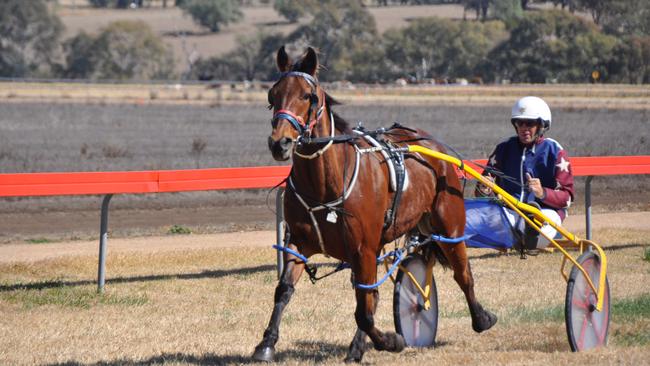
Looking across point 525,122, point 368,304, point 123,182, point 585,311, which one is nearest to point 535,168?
point 525,122

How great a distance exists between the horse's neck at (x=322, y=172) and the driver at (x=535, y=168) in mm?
1848

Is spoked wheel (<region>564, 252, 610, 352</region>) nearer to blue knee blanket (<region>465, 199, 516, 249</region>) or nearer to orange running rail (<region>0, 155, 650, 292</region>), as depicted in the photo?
blue knee blanket (<region>465, 199, 516, 249</region>)

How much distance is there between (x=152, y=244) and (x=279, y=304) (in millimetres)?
7329

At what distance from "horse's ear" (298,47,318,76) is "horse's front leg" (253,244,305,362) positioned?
1.24 m

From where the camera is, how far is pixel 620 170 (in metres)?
16.1

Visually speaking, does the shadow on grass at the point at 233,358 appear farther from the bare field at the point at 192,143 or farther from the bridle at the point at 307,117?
the bridle at the point at 307,117

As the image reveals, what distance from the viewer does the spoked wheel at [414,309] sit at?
28.8 ft

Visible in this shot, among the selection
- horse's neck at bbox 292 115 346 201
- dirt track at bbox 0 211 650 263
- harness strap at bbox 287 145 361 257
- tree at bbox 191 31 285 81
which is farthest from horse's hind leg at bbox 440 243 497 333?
tree at bbox 191 31 285 81

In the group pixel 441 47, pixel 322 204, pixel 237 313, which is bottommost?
pixel 441 47

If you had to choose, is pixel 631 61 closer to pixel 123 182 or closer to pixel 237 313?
pixel 123 182

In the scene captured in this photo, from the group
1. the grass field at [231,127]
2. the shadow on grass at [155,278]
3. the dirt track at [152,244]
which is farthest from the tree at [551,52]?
the shadow on grass at [155,278]

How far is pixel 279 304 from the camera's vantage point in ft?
26.3

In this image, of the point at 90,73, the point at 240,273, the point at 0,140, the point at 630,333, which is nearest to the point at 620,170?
the point at 240,273

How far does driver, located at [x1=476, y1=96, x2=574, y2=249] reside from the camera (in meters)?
8.93
